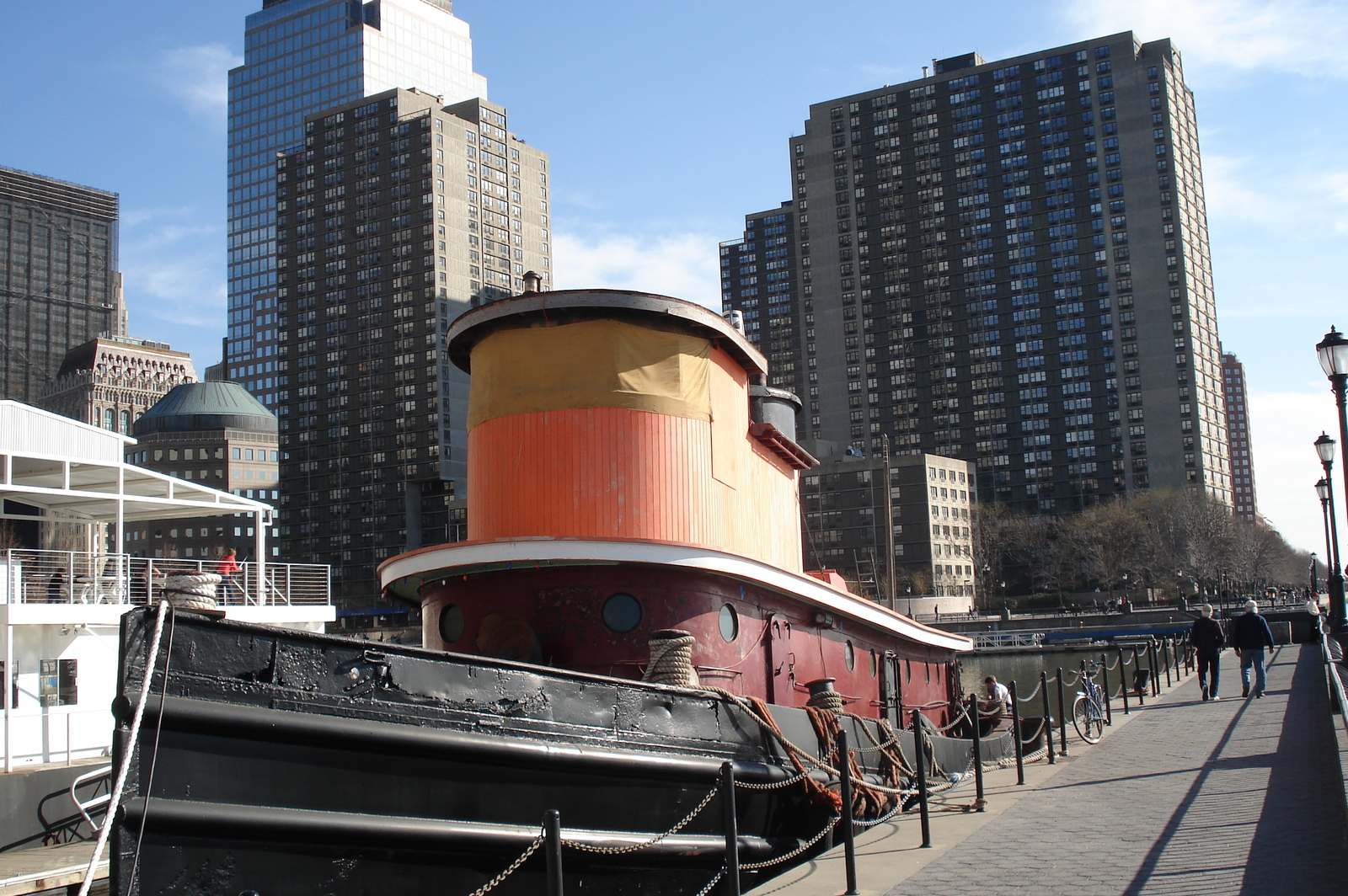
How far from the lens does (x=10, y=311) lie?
629ft

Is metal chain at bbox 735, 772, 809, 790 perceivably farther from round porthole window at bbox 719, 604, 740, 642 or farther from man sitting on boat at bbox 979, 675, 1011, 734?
man sitting on boat at bbox 979, 675, 1011, 734

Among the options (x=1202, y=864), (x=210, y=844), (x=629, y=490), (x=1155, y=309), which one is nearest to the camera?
(x=210, y=844)

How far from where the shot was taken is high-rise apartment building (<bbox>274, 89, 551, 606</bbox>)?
389 feet

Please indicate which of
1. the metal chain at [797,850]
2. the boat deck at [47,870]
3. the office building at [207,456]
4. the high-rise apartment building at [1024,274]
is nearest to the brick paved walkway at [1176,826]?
the metal chain at [797,850]

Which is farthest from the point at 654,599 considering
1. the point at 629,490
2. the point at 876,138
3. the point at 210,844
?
the point at 876,138

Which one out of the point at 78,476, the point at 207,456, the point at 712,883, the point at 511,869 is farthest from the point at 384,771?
the point at 207,456

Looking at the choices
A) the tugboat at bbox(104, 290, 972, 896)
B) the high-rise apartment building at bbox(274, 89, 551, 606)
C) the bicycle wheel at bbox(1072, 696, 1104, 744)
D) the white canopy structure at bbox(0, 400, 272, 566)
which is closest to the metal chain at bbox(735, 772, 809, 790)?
the tugboat at bbox(104, 290, 972, 896)

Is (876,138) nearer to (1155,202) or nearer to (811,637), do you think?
(1155,202)

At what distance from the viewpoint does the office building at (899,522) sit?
109 metres

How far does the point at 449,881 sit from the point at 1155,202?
130 meters

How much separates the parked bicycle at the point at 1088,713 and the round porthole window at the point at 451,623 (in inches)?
332

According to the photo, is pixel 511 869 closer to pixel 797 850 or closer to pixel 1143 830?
pixel 797 850

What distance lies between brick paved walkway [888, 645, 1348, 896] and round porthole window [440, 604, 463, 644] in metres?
4.64

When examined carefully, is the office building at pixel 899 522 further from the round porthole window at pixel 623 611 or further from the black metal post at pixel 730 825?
the black metal post at pixel 730 825
